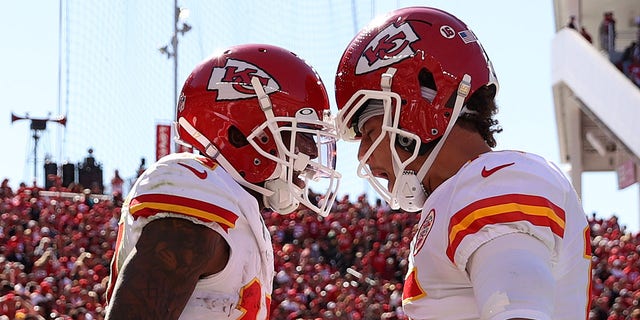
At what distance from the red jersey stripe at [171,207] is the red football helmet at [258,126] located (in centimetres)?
42

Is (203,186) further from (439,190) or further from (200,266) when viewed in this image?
(439,190)

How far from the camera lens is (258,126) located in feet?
9.62

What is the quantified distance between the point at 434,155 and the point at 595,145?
2125cm

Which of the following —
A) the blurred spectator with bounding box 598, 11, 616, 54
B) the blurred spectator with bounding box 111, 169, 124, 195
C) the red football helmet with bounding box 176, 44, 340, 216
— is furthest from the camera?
the blurred spectator with bounding box 598, 11, 616, 54

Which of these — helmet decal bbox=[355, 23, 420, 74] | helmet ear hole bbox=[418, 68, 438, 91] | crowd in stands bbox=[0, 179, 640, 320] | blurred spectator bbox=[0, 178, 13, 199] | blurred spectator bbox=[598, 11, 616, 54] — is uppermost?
helmet decal bbox=[355, 23, 420, 74]

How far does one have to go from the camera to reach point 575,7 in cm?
2467

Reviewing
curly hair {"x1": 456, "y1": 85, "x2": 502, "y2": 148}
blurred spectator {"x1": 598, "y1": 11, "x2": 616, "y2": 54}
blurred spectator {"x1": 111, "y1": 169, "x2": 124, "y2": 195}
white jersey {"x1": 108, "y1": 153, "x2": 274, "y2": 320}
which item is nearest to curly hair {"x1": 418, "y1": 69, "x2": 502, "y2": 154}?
curly hair {"x1": 456, "y1": 85, "x2": 502, "y2": 148}

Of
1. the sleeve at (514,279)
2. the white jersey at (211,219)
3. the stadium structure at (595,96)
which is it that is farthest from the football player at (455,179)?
the stadium structure at (595,96)

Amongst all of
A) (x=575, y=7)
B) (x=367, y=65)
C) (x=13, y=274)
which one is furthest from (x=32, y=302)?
(x=575, y=7)

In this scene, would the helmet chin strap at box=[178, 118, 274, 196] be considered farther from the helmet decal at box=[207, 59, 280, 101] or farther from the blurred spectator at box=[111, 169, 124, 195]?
the blurred spectator at box=[111, 169, 124, 195]

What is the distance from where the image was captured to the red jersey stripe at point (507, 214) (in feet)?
6.59

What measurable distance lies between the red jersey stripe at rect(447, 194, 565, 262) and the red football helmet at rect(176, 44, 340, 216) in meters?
0.87

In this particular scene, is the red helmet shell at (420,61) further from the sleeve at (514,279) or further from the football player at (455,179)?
the sleeve at (514,279)

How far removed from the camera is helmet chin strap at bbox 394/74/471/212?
2408 millimetres
